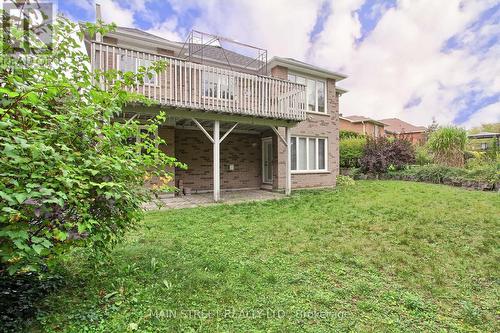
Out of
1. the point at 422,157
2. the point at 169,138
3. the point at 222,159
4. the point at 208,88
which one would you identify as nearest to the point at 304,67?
the point at 208,88

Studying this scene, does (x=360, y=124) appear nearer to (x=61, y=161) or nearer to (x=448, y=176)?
(x=448, y=176)

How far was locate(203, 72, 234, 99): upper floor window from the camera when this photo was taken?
8.16 meters

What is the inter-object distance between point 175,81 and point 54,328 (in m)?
6.66

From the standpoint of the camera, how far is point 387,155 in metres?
14.5

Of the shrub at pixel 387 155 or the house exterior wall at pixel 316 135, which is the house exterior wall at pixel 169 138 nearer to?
the house exterior wall at pixel 316 135

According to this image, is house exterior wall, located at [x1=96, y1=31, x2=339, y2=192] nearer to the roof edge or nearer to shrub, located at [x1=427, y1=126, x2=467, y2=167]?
the roof edge

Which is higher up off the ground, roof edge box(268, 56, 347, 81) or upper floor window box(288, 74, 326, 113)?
roof edge box(268, 56, 347, 81)

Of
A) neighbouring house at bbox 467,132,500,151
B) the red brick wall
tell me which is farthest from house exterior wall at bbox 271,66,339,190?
neighbouring house at bbox 467,132,500,151

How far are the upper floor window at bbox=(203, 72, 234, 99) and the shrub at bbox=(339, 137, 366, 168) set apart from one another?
33.8ft

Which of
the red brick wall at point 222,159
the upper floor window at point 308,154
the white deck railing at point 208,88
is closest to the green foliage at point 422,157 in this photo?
the upper floor window at point 308,154

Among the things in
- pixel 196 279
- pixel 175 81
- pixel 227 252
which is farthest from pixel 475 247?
pixel 175 81

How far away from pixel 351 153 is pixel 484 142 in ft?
40.6

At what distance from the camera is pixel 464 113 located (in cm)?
2495

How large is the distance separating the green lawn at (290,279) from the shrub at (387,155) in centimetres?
900
